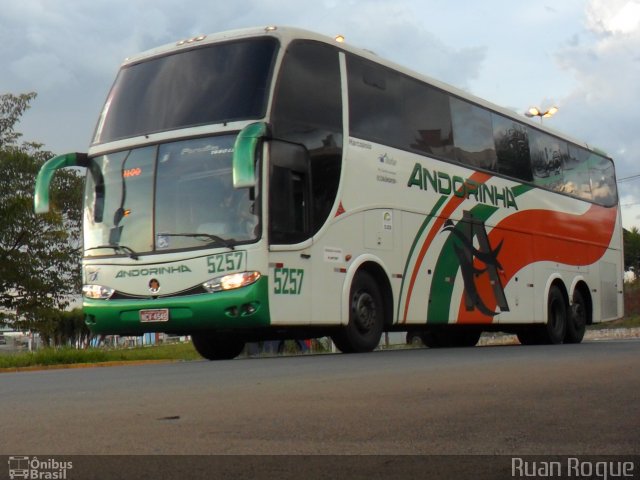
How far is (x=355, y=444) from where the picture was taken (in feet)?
15.7

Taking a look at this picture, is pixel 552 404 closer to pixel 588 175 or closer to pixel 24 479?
pixel 24 479

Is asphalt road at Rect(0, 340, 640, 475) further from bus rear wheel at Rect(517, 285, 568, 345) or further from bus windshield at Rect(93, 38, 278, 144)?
bus rear wheel at Rect(517, 285, 568, 345)

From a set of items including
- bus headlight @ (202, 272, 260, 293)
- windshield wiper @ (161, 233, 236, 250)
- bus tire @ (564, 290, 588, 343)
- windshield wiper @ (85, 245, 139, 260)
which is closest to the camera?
bus headlight @ (202, 272, 260, 293)

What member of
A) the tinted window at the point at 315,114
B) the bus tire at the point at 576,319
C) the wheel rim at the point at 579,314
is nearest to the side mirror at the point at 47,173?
the tinted window at the point at 315,114

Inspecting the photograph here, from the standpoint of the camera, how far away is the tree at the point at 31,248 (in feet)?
116

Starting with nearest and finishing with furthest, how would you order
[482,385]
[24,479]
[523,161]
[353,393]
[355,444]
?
[24,479] < [355,444] < [353,393] < [482,385] < [523,161]

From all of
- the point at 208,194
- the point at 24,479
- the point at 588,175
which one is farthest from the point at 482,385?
the point at 588,175

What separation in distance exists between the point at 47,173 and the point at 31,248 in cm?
2411

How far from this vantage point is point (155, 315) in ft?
41.7

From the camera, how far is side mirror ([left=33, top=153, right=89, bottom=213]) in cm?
1347

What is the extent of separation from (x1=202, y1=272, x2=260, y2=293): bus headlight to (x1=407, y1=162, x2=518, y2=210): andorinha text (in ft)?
12.5

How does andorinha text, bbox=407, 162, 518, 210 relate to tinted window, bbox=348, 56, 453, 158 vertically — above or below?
below

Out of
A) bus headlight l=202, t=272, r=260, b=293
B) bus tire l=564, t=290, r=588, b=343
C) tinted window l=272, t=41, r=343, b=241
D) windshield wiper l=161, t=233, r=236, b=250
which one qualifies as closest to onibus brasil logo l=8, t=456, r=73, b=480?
bus headlight l=202, t=272, r=260, b=293

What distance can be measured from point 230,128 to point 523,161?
8338 millimetres
